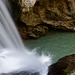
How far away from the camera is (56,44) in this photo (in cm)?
688

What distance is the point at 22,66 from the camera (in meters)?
4.95

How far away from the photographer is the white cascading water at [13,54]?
477 cm

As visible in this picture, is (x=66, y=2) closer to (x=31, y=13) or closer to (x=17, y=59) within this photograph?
(x=31, y=13)

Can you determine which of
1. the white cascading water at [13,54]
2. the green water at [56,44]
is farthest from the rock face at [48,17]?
the white cascading water at [13,54]

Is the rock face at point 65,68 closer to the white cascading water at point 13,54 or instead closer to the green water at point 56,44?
the white cascading water at point 13,54

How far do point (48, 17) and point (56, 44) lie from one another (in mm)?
1575

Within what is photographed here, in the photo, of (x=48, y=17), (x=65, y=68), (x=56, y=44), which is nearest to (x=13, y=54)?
(x=56, y=44)

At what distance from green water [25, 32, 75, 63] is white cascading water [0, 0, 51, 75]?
341mm

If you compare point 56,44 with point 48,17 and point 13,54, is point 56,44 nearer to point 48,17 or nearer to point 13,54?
point 48,17

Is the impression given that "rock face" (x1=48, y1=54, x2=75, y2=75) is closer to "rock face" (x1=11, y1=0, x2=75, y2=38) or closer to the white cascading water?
the white cascading water

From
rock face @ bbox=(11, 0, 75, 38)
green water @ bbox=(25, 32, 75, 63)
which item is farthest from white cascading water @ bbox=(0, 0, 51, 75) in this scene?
rock face @ bbox=(11, 0, 75, 38)

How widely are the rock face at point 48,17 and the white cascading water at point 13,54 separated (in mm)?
750

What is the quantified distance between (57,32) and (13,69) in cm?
386

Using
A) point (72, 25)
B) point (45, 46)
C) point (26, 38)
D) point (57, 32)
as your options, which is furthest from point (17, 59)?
point (72, 25)
